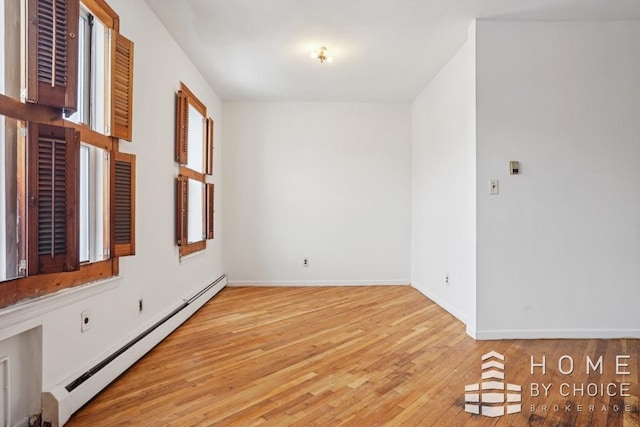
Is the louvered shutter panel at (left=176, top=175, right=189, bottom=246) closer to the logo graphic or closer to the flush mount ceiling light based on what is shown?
the flush mount ceiling light

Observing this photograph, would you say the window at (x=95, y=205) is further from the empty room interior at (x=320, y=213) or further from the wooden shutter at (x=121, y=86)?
the wooden shutter at (x=121, y=86)

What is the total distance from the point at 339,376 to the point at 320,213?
10.1 ft

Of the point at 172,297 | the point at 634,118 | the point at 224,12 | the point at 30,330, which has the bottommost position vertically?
the point at 172,297

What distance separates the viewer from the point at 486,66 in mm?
2955

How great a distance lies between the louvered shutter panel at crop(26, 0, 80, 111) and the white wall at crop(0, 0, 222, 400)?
0.77 meters

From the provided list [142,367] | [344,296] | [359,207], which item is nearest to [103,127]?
[142,367]

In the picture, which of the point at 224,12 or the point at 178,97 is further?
the point at 178,97

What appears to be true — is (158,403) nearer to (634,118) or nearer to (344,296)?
(344,296)

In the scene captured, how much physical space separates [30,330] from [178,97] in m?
2.37

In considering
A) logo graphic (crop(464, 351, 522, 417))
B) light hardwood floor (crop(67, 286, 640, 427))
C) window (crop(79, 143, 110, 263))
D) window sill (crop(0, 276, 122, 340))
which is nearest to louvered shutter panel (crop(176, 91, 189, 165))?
window (crop(79, 143, 110, 263))

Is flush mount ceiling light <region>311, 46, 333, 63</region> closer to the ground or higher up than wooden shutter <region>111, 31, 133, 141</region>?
higher up

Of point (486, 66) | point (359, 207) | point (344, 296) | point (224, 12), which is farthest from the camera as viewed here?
point (359, 207)

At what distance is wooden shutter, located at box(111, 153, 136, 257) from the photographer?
2.16 meters

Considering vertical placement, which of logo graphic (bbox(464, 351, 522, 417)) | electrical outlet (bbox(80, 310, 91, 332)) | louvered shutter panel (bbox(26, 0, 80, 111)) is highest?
louvered shutter panel (bbox(26, 0, 80, 111))
